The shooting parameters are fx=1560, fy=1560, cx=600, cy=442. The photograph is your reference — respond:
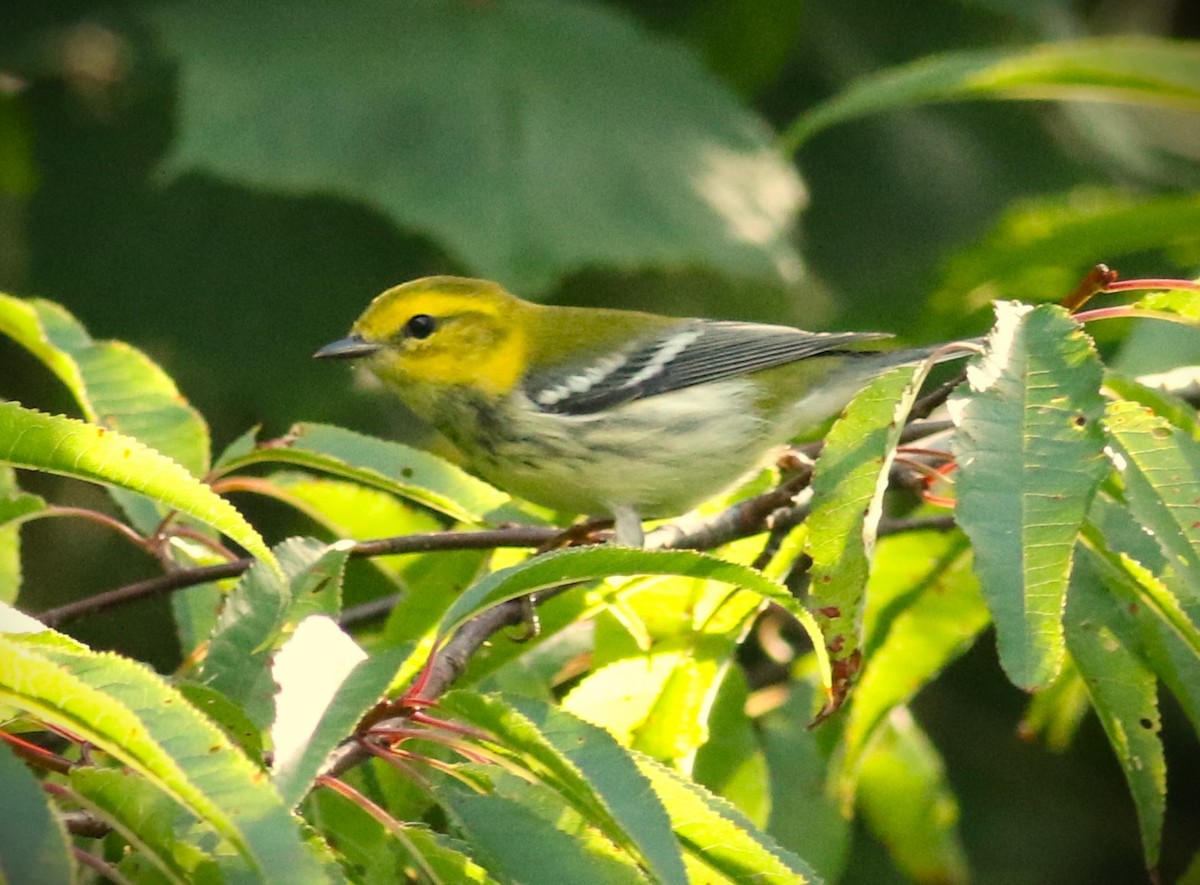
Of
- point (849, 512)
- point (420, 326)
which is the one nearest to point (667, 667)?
point (849, 512)

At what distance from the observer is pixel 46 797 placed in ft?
3.91

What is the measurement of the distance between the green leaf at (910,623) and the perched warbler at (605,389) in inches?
24.3

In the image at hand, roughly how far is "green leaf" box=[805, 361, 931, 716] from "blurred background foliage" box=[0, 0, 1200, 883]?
6.79 ft

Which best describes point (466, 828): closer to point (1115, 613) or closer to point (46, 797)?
point (46, 797)

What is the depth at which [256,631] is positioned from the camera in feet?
5.69

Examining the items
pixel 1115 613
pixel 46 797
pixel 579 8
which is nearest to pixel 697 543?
pixel 1115 613

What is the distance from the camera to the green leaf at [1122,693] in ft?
5.84

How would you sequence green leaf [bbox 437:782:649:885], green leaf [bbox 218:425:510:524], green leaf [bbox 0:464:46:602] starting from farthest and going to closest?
green leaf [bbox 218:425:510:524], green leaf [bbox 0:464:46:602], green leaf [bbox 437:782:649:885]

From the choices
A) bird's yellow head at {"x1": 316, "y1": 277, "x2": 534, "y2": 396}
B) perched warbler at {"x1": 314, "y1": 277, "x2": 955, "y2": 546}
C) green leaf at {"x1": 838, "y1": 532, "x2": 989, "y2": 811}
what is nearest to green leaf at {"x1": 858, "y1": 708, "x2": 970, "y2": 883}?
green leaf at {"x1": 838, "y1": 532, "x2": 989, "y2": 811}

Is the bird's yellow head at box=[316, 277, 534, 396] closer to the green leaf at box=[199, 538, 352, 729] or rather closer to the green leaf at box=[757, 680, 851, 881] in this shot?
the green leaf at box=[757, 680, 851, 881]

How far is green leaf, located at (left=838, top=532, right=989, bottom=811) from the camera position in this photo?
88.3 inches

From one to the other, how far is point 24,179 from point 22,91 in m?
0.33

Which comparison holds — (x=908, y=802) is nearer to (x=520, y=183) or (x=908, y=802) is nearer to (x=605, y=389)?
(x=605, y=389)

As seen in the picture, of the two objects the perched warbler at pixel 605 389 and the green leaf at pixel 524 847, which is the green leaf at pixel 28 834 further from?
the perched warbler at pixel 605 389
